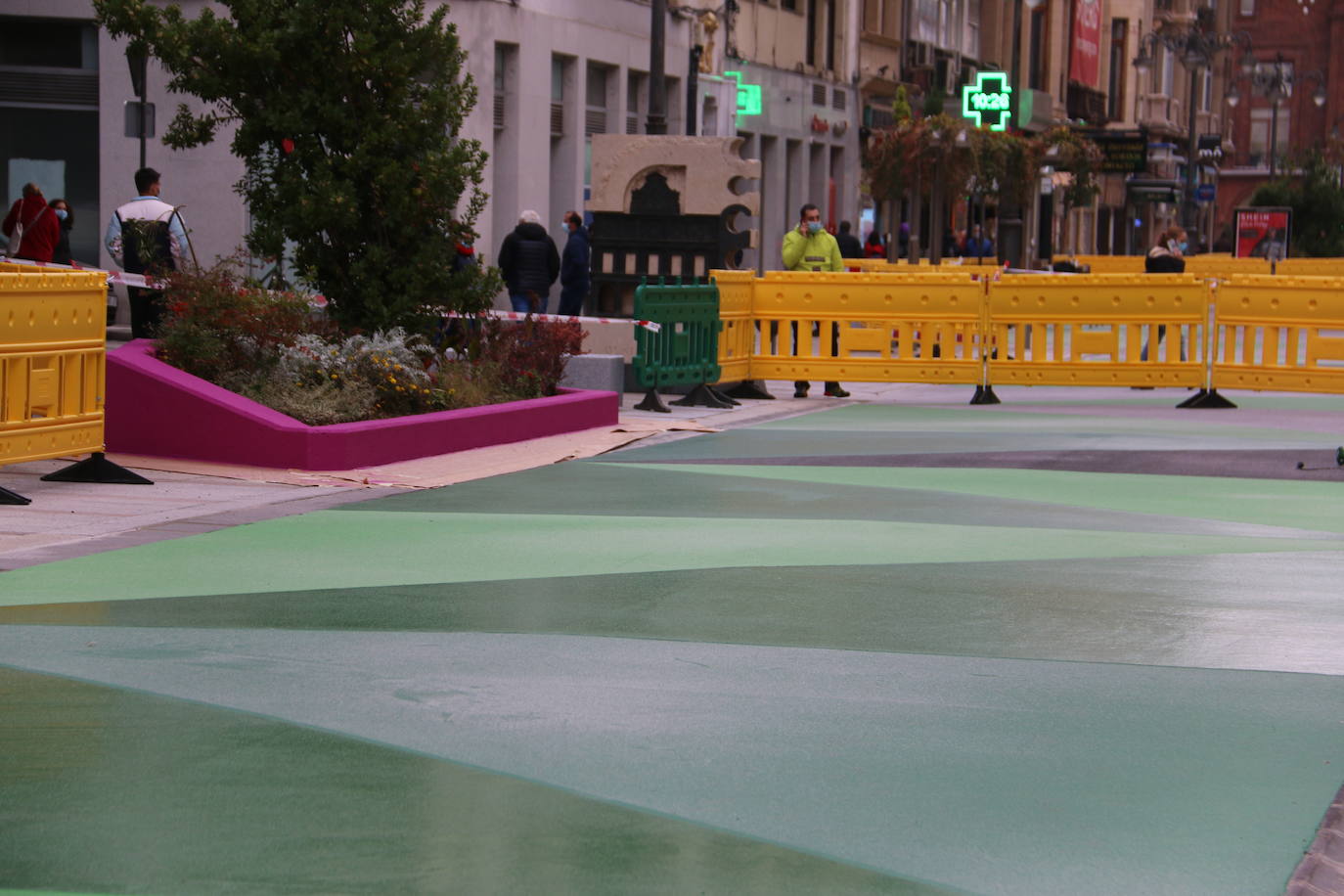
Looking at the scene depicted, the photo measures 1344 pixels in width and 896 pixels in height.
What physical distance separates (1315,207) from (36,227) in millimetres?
54109

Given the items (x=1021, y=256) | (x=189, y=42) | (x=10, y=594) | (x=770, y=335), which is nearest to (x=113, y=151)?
(x=770, y=335)

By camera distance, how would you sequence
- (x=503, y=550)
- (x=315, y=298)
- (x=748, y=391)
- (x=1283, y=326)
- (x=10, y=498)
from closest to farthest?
(x=503, y=550) < (x=10, y=498) < (x=315, y=298) < (x=1283, y=326) < (x=748, y=391)

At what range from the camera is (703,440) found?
16359 millimetres

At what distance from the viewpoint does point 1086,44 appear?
256 feet

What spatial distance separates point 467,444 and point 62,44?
21.8 meters

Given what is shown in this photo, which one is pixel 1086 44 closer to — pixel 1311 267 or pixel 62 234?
pixel 1311 267

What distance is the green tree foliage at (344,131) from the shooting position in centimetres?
1490

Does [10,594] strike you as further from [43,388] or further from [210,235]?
[210,235]

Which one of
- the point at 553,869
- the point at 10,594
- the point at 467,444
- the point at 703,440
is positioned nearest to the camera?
the point at 553,869

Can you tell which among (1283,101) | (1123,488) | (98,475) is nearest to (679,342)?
(1123,488)

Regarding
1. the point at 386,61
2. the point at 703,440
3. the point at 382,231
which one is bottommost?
the point at 703,440

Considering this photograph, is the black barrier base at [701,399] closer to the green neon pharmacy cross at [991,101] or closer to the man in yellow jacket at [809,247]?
the man in yellow jacket at [809,247]

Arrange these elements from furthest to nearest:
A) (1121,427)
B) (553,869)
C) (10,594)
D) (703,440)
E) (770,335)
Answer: (770,335)
(1121,427)
(703,440)
(10,594)
(553,869)

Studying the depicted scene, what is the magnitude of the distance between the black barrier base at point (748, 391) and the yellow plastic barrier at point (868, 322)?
12 cm
